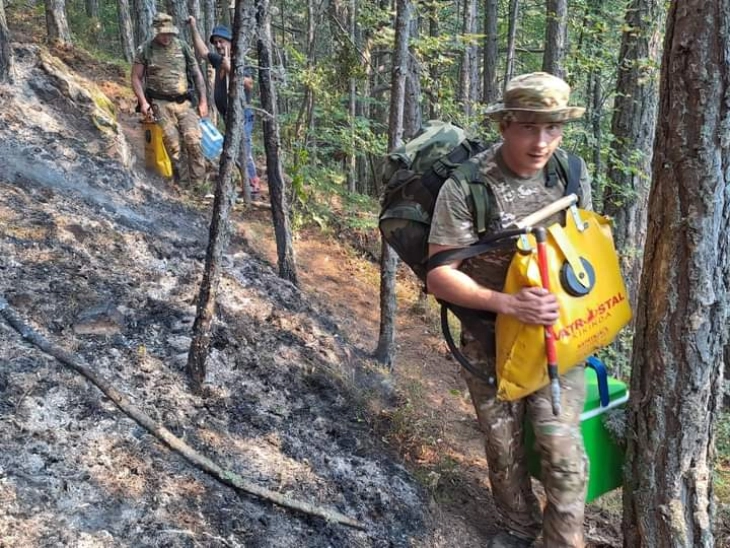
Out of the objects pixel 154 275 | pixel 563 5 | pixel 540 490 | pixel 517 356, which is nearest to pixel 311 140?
pixel 563 5

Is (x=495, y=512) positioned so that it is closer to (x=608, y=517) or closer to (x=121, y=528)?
(x=608, y=517)

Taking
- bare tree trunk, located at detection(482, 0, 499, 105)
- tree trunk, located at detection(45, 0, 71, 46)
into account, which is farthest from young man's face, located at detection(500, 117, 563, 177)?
tree trunk, located at detection(45, 0, 71, 46)

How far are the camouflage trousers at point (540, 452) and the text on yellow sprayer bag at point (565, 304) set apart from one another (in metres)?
0.24

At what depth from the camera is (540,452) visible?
311 centimetres

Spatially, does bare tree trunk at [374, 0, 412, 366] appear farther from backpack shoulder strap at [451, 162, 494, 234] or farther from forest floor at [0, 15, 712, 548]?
backpack shoulder strap at [451, 162, 494, 234]

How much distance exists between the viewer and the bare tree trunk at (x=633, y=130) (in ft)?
26.2

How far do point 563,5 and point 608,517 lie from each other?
7013mm

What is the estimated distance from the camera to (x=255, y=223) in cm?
834

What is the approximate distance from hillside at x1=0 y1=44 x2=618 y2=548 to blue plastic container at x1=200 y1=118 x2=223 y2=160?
147 centimetres

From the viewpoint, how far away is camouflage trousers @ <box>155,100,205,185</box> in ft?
26.6

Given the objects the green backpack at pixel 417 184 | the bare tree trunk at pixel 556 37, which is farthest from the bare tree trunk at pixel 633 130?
the green backpack at pixel 417 184

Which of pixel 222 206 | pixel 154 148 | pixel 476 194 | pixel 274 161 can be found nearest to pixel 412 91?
pixel 274 161

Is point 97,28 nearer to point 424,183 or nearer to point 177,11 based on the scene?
point 177,11

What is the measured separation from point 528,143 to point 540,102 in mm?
186
